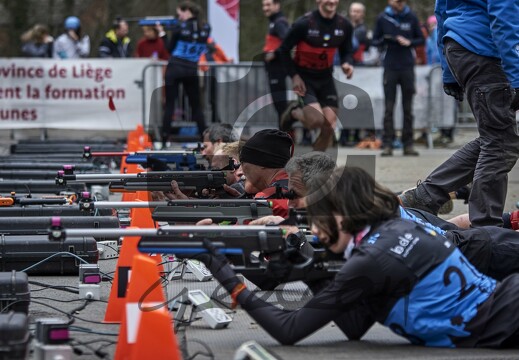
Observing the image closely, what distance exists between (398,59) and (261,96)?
3.40m

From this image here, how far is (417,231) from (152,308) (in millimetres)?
1333

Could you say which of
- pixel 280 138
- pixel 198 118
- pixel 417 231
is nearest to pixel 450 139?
A: pixel 198 118

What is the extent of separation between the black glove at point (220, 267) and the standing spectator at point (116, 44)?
15.5 meters

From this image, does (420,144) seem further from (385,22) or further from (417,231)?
(417,231)

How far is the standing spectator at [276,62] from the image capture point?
14859mm

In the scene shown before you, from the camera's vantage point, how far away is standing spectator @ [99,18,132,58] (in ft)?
66.8

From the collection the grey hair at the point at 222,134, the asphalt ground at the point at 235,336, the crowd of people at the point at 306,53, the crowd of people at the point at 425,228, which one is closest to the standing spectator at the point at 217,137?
the grey hair at the point at 222,134

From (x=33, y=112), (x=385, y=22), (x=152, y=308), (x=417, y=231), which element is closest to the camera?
(x=152, y=308)

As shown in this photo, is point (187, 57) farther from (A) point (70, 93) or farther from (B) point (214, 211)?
(B) point (214, 211)

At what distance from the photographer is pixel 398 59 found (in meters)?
16.3

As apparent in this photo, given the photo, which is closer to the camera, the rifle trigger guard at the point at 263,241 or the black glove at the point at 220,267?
the black glove at the point at 220,267

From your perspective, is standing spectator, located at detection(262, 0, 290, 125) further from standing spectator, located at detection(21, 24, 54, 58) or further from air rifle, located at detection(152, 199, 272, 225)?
air rifle, located at detection(152, 199, 272, 225)

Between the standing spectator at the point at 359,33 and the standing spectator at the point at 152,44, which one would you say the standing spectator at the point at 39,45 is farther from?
the standing spectator at the point at 359,33

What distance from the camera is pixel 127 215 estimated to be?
9688 millimetres
